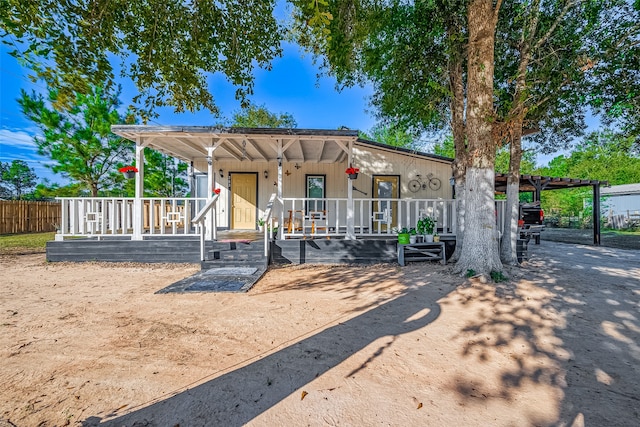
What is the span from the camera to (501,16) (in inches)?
259

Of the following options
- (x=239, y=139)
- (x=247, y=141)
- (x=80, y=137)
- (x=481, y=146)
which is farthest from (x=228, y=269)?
(x=80, y=137)

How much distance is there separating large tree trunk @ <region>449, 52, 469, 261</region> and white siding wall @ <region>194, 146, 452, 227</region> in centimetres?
255

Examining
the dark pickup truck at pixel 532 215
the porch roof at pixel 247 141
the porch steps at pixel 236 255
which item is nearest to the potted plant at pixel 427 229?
the porch roof at pixel 247 141

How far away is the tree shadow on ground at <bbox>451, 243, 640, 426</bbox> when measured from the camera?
6.33ft

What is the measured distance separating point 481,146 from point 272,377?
5.17 m

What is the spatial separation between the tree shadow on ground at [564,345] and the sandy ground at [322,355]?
0.01 meters

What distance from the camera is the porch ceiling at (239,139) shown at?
685 cm

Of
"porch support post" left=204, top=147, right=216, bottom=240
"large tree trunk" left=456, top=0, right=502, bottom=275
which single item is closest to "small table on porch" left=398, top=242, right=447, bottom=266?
"large tree trunk" left=456, top=0, right=502, bottom=275

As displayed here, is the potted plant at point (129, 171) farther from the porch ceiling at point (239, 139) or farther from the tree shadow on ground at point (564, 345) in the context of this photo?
the tree shadow on ground at point (564, 345)

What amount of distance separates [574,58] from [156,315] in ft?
26.8

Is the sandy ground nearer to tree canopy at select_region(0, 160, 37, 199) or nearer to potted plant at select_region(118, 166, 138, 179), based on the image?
potted plant at select_region(118, 166, 138, 179)

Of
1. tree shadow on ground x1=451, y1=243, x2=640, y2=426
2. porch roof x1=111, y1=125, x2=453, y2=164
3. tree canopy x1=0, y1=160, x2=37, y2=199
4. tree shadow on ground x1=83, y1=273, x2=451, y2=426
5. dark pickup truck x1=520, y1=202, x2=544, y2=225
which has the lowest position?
tree shadow on ground x1=451, y1=243, x2=640, y2=426

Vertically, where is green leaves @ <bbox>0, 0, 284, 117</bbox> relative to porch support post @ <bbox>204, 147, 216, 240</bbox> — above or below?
above

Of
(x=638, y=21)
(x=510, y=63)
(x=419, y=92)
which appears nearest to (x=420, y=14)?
(x=419, y=92)
